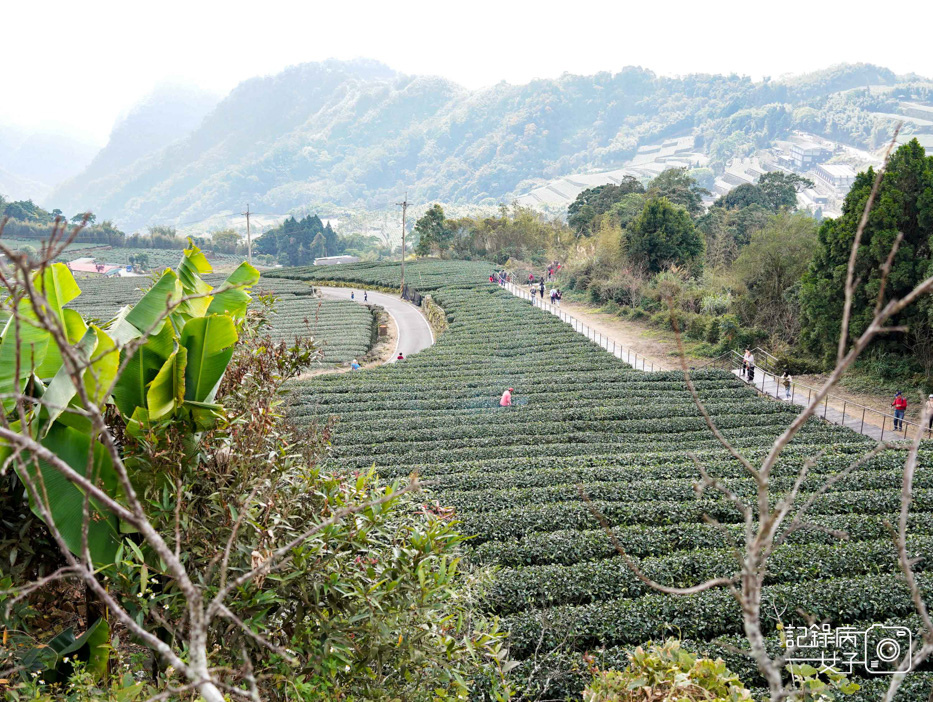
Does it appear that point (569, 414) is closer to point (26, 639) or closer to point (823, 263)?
point (823, 263)

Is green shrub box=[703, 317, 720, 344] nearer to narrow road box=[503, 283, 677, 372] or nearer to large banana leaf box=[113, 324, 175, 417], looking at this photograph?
narrow road box=[503, 283, 677, 372]

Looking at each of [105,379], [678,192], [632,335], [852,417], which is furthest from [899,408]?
[678,192]

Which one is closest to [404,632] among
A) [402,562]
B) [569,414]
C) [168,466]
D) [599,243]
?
[402,562]

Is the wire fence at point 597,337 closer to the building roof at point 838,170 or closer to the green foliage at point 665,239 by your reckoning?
the green foliage at point 665,239

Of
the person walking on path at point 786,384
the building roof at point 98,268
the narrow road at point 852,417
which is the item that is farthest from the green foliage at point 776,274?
the building roof at point 98,268

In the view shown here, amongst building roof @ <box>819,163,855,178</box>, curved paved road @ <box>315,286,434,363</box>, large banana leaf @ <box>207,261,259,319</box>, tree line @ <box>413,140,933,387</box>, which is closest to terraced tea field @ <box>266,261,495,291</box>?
curved paved road @ <box>315,286,434,363</box>

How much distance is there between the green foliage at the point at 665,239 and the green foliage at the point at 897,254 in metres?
13.9

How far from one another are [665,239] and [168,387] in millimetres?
32597

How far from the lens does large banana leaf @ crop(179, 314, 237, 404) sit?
4.67 metres

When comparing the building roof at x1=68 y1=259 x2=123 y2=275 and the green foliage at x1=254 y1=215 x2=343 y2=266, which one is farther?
the green foliage at x1=254 y1=215 x2=343 y2=266

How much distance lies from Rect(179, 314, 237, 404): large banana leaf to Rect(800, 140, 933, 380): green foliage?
17.6 meters

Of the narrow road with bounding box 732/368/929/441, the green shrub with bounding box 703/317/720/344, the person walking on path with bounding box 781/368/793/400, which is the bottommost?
the narrow road with bounding box 732/368/929/441

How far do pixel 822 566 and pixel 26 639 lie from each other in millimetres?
9227

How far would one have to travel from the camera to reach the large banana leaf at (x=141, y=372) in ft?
14.9
